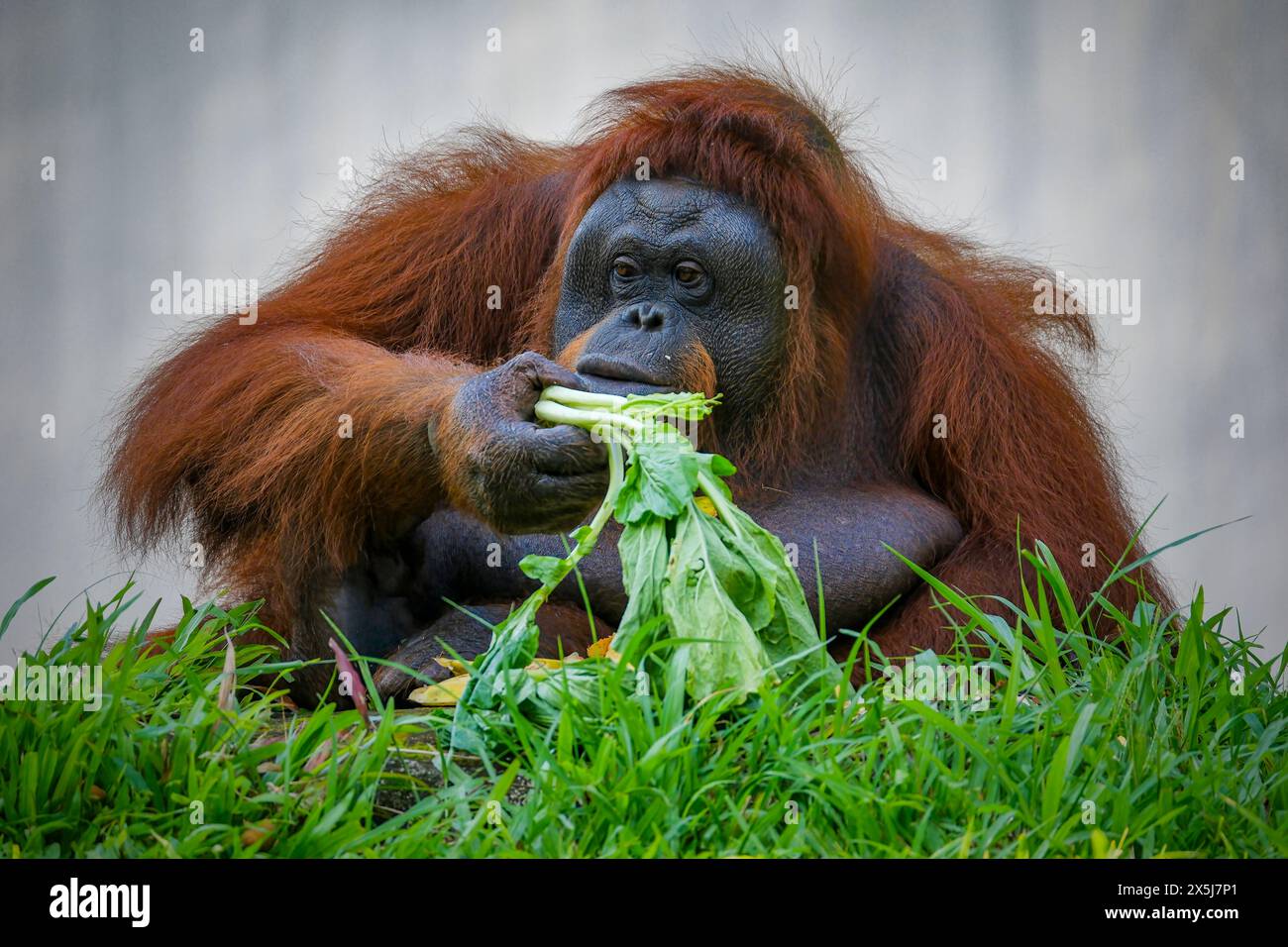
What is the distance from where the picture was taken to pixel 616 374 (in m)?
2.72

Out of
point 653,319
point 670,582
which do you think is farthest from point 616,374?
point 670,582

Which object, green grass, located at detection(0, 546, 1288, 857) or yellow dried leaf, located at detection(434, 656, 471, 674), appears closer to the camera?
green grass, located at detection(0, 546, 1288, 857)

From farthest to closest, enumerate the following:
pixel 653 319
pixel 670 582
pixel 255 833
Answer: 1. pixel 653 319
2. pixel 670 582
3. pixel 255 833

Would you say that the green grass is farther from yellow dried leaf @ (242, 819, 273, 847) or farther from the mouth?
the mouth

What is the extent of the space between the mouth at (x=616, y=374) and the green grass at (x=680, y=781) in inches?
27.1

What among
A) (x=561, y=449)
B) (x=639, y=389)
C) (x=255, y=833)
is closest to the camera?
(x=255, y=833)

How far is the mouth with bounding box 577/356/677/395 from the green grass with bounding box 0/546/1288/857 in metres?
0.69

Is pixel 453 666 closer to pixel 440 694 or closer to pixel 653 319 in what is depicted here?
pixel 440 694

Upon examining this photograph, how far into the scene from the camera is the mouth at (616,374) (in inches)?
107

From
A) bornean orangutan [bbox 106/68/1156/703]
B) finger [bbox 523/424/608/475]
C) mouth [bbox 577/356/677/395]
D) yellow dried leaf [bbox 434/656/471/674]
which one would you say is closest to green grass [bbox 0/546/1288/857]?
yellow dried leaf [bbox 434/656/471/674]

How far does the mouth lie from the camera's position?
8.89ft

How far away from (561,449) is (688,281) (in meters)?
0.62

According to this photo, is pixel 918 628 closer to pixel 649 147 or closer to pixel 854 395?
pixel 854 395
